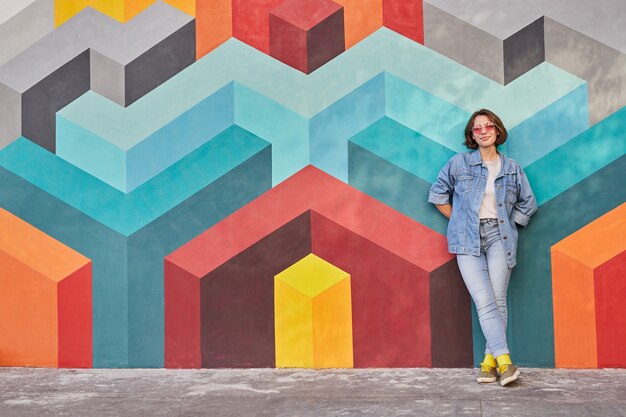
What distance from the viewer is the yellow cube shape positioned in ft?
16.4

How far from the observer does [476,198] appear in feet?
15.3

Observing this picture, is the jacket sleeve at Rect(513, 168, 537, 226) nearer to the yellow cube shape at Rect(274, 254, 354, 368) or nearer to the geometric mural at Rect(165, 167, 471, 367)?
the geometric mural at Rect(165, 167, 471, 367)

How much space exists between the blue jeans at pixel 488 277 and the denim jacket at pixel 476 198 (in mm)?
49

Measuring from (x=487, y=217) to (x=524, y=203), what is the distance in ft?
0.90

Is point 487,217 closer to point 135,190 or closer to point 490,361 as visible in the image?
point 490,361

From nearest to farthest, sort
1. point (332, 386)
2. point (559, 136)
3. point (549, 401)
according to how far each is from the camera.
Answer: point (549, 401), point (332, 386), point (559, 136)

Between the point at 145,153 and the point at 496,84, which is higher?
the point at 496,84

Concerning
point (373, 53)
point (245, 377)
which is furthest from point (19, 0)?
point (245, 377)

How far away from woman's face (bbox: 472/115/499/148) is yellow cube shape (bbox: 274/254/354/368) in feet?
4.08

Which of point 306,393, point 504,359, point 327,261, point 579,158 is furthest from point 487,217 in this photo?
point 306,393

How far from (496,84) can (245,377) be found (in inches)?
99.1

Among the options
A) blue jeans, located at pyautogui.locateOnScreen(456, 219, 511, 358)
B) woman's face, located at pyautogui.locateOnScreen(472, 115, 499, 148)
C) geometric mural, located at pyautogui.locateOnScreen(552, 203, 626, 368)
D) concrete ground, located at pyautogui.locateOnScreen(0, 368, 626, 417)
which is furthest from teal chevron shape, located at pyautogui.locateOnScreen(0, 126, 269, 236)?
geometric mural, located at pyautogui.locateOnScreen(552, 203, 626, 368)

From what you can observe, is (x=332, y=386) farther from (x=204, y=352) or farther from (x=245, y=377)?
(x=204, y=352)

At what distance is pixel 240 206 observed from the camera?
5.09 meters
